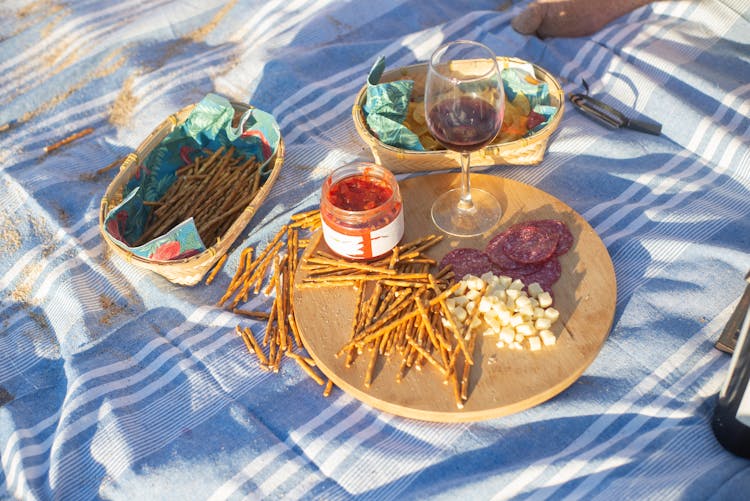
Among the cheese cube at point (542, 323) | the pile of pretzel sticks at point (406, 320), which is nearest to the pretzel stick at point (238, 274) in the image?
the pile of pretzel sticks at point (406, 320)

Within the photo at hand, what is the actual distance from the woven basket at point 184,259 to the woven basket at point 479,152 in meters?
0.28

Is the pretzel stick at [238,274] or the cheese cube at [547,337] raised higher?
the cheese cube at [547,337]

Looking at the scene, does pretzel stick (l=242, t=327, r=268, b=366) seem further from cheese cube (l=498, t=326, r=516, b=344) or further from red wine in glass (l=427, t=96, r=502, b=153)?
red wine in glass (l=427, t=96, r=502, b=153)

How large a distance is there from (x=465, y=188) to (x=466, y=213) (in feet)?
0.24

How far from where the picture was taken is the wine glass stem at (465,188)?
68.1 inches

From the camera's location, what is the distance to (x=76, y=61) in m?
2.73

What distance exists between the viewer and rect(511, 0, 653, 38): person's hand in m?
2.55

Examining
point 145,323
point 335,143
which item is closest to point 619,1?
point 335,143

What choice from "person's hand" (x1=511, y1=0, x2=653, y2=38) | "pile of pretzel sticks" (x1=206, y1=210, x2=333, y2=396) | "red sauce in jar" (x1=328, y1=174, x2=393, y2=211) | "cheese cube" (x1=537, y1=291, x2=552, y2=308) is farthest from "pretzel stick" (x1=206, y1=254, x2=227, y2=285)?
"person's hand" (x1=511, y1=0, x2=653, y2=38)

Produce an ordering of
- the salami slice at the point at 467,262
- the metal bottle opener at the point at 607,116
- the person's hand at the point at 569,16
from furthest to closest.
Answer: the person's hand at the point at 569,16, the metal bottle opener at the point at 607,116, the salami slice at the point at 467,262

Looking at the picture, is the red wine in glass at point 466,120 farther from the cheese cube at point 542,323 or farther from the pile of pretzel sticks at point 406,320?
the cheese cube at point 542,323

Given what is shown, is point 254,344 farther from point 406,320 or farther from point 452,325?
point 452,325

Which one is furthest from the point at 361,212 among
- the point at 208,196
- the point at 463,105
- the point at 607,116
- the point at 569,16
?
the point at 569,16

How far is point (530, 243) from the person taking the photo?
1666 mm
